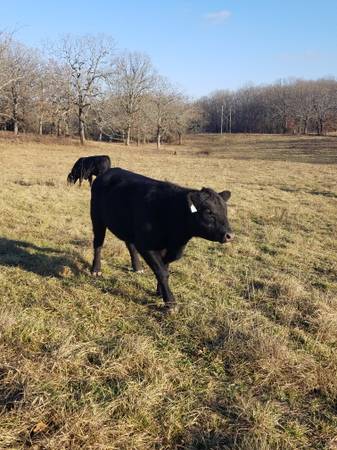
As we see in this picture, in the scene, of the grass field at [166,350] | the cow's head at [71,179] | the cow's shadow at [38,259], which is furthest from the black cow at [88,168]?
the cow's shadow at [38,259]

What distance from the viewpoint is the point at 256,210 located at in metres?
13.3

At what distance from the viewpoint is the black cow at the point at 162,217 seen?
200 inches

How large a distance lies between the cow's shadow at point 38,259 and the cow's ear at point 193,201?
2.39 meters

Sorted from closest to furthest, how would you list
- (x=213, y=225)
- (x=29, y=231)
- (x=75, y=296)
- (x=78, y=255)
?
(x=213, y=225) < (x=75, y=296) < (x=78, y=255) < (x=29, y=231)

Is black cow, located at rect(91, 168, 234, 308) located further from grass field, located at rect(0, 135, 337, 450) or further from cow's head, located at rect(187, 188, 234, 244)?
grass field, located at rect(0, 135, 337, 450)

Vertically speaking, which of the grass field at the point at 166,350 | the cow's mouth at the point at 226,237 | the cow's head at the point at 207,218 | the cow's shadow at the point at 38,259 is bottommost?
the grass field at the point at 166,350

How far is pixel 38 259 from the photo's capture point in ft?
22.5

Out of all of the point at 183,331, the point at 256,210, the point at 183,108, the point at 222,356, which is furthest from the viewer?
the point at 183,108

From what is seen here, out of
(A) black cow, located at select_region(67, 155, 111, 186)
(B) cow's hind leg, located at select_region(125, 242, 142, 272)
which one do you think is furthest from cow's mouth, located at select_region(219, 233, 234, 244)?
(A) black cow, located at select_region(67, 155, 111, 186)

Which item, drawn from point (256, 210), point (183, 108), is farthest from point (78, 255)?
point (183, 108)

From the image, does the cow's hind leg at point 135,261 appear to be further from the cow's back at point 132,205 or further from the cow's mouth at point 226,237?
the cow's mouth at point 226,237

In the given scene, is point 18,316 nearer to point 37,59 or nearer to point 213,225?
point 213,225

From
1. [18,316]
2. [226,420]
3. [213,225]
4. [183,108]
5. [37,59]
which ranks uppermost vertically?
[37,59]

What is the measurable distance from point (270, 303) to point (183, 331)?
170cm
